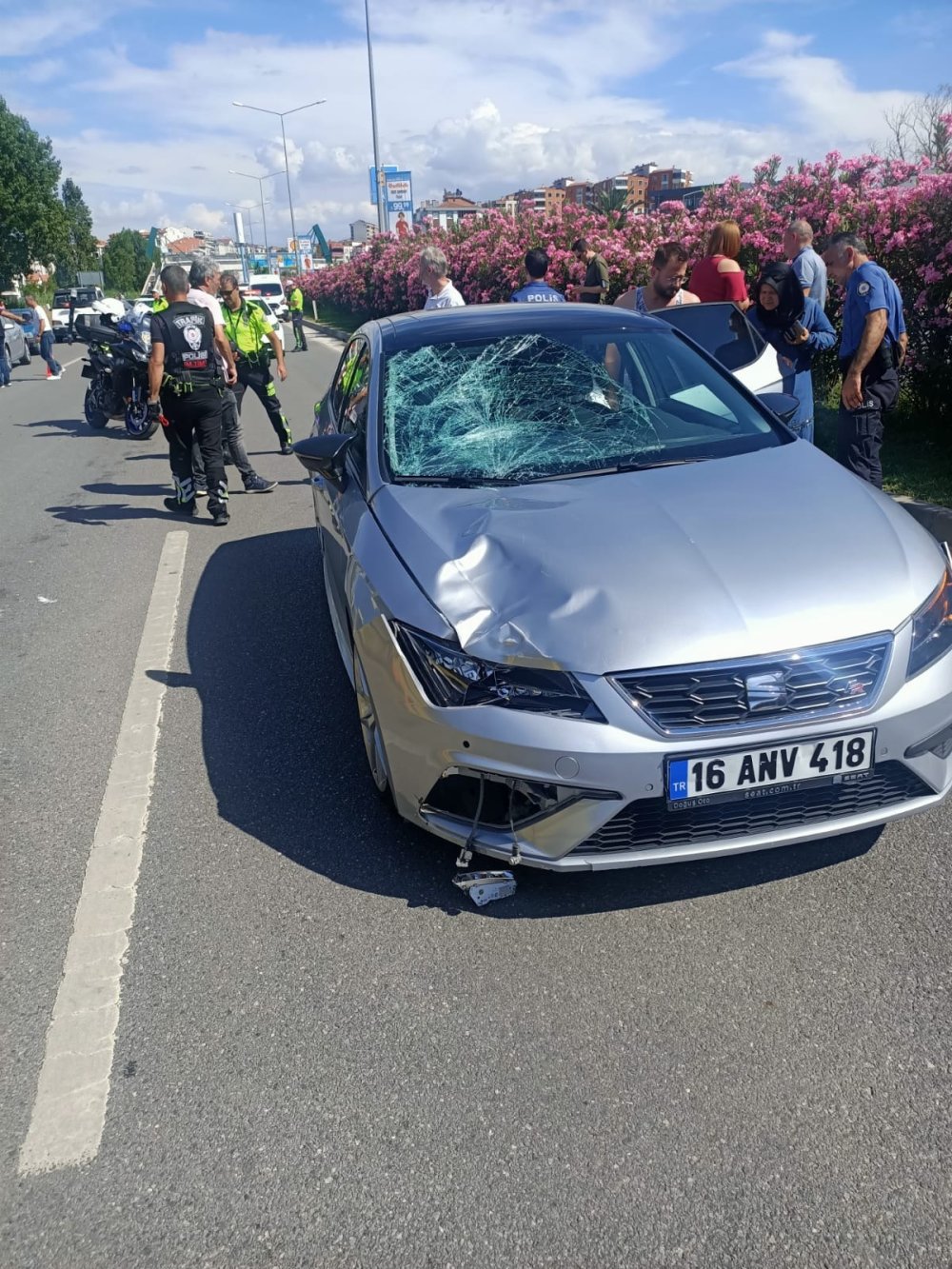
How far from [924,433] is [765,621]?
7166 millimetres

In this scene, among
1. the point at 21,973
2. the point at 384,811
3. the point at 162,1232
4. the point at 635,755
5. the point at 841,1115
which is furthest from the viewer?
the point at 384,811

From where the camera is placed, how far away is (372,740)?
3328mm

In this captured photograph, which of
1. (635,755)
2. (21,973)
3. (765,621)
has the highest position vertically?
(765,621)

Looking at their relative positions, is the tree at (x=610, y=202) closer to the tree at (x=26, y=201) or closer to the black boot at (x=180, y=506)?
the black boot at (x=180, y=506)

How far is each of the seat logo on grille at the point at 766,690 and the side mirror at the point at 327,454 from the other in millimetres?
2069

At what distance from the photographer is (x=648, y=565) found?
2846 millimetres

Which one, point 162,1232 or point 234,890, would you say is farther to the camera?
point 234,890

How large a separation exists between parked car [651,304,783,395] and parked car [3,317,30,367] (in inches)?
841

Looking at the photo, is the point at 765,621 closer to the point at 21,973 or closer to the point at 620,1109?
the point at 620,1109

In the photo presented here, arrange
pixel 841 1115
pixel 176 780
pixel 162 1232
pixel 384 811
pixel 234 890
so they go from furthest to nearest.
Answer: pixel 176 780
pixel 384 811
pixel 234 890
pixel 841 1115
pixel 162 1232

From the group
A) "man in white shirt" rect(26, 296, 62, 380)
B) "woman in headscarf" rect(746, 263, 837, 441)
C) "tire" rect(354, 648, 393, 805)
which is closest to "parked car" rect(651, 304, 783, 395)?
"woman in headscarf" rect(746, 263, 837, 441)

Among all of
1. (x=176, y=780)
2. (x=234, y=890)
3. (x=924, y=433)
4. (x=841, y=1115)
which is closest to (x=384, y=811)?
(x=234, y=890)

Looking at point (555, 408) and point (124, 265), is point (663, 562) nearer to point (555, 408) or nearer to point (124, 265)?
point (555, 408)

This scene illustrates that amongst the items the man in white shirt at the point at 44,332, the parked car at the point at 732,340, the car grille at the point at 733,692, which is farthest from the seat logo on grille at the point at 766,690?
the man in white shirt at the point at 44,332
